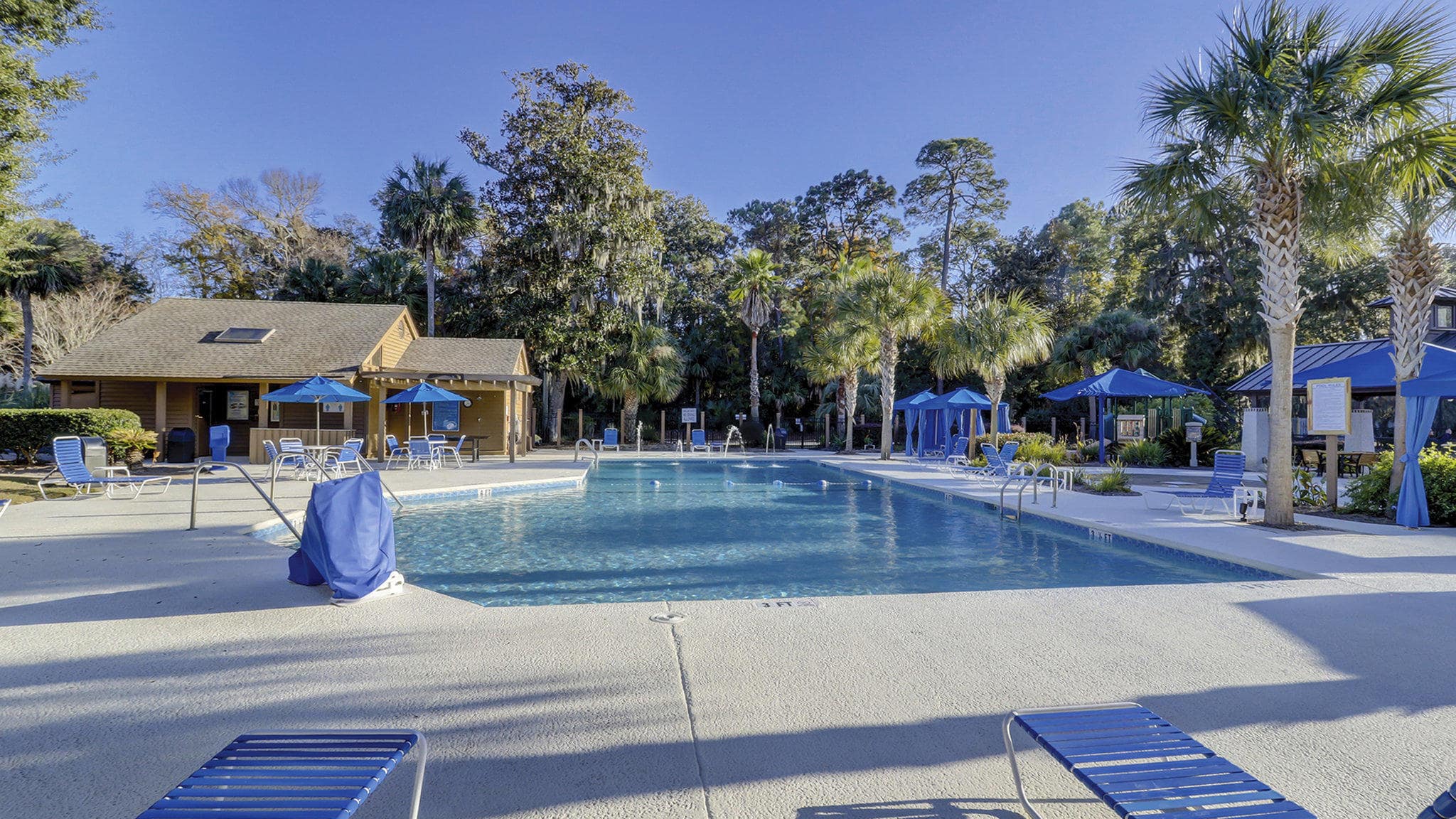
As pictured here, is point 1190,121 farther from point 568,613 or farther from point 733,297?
point 733,297

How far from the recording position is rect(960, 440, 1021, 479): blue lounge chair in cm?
1451

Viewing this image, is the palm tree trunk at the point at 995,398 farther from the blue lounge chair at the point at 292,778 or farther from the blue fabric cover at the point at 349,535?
the blue lounge chair at the point at 292,778

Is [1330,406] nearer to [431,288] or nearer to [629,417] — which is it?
[629,417]

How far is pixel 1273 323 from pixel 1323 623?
229 inches

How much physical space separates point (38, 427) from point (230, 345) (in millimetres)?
5237

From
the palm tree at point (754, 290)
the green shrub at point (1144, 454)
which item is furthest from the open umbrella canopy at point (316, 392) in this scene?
the green shrub at point (1144, 454)

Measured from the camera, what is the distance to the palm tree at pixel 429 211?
25.2 m

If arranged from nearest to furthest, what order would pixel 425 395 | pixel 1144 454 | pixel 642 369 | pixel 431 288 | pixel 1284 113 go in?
pixel 1284 113 < pixel 425 395 < pixel 1144 454 < pixel 431 288 < pixel 642 369

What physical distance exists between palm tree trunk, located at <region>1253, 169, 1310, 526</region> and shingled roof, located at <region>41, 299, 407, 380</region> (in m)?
19.5

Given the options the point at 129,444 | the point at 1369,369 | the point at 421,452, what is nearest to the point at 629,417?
the point at 421,452

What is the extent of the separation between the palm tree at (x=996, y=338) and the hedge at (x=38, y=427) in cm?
2070

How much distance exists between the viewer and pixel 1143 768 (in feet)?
6.96

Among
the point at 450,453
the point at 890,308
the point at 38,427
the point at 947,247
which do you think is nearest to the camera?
the point at 38,427

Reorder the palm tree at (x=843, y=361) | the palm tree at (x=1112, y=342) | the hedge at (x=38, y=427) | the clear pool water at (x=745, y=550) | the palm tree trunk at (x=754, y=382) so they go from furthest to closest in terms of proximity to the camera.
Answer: the palm tree trunk at (x=754, y=382), the palm tree at (x=1112, y=342), the palm tree at (x=843, y=361), the hedge at (x=38, y=427), the clear pool water at (x=745, y=550)
